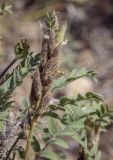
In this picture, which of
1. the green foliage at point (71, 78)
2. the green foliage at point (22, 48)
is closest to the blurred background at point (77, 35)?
the green foliage at point (71, 78)

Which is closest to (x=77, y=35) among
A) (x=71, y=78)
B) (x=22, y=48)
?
(x=71, y=78)

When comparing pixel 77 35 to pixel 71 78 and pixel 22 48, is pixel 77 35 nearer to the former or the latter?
pixel 71 78

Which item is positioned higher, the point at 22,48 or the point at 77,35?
the point at 77,35

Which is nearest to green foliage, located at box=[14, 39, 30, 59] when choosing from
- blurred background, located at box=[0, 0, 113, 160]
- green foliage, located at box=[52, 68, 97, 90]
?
green foliage, located at box=[52, 68, 97, 90]

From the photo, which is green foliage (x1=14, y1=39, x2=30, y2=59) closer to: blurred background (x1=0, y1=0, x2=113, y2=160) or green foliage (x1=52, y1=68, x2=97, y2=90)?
green foliage (x1=52, y1=68, x2=97, y2=90)

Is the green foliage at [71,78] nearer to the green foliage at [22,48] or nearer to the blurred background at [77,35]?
the green foliage at [22,48]

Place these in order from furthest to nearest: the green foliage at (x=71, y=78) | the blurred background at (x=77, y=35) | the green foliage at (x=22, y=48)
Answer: the blurred background at (x=77, y=35), the green foliage at (x=71, y=78), the green foliage at (x=22, y=48)

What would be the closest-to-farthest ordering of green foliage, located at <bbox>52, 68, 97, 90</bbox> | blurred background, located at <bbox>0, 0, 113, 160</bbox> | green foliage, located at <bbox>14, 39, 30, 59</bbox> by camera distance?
1. green foliage, located at <bbox>14, 39, 30, 59</bbox>
2. green foliage, located at <bbox>52, 68, 97, 90</bbox>
3. blurred background, located at <bbox>0, 0, 113, 160</bbox>

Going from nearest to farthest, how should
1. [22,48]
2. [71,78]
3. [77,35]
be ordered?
[22,48]
[71,78]
[77,35]
